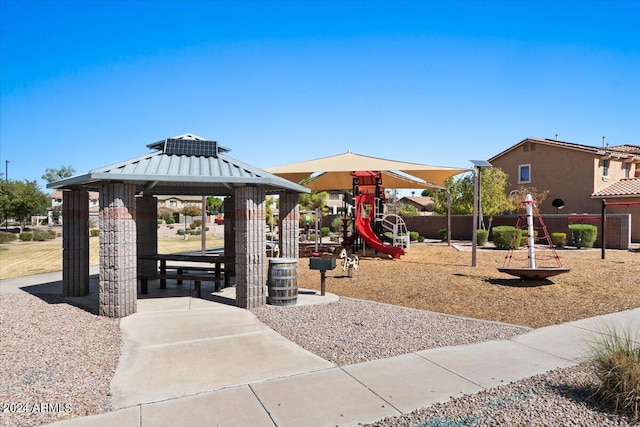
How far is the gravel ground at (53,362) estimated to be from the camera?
14.7ft

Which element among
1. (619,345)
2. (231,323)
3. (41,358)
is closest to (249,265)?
(231,323)

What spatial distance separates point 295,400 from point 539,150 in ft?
105

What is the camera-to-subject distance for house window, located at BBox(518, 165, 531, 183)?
32.0m

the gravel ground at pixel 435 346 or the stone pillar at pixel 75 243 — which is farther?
the stone pillar at pixel 75 243

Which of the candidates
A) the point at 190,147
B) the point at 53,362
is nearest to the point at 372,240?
the point at 190,147

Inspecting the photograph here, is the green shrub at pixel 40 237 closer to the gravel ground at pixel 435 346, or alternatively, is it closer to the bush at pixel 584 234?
the gravel ground at pixel 435 346

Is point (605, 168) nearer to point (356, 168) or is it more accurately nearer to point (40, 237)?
point (356, 168)

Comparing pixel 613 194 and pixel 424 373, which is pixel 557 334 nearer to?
pixel 424 373

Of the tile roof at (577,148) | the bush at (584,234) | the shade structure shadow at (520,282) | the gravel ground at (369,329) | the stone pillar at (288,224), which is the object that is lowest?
the gravel ground at (369,329)

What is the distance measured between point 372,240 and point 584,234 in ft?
42.7

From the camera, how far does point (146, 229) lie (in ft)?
41.8

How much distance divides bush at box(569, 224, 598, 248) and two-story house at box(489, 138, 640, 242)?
4858mm

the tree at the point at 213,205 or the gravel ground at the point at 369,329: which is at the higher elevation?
the tree at the point at 213,205

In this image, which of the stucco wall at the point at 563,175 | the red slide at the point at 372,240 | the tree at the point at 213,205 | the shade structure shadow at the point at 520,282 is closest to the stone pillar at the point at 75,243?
the shade structure shadow at the point at 520,282
